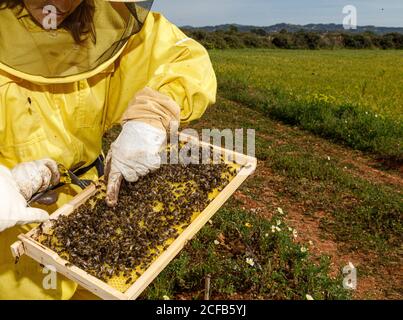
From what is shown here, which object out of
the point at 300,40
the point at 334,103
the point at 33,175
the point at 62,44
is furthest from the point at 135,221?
the point at 300,40

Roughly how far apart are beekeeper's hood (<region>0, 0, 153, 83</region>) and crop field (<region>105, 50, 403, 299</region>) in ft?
6.09

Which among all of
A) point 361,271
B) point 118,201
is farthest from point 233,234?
point 118,201

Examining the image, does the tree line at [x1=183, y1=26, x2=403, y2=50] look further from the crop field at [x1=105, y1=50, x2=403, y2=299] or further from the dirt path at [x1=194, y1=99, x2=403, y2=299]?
the dirt path at [x1=194, y1=99, x2=403, y2=299]

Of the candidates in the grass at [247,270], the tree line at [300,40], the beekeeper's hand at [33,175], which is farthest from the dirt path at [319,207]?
the tree line at [300,40]

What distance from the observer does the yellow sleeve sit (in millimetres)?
2567

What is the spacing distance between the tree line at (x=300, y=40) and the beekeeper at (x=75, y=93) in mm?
52098

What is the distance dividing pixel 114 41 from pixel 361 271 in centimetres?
393

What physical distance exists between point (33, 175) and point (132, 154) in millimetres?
501

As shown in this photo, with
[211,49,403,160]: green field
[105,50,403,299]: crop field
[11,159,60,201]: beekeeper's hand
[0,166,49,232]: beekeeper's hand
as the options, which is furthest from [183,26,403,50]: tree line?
[0,166,49,232]: beekeeper's hand

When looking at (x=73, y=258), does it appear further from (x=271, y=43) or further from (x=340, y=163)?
(x=271, y=43)

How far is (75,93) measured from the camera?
2.46 m

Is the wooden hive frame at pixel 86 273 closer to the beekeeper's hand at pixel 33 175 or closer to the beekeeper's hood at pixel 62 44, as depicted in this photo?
the beekeeper's hand at pixel 33 175

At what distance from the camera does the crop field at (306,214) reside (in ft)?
13.6

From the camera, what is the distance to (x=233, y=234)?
16.7 ft
